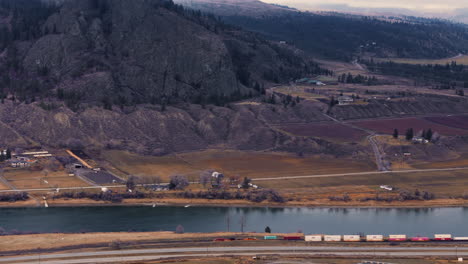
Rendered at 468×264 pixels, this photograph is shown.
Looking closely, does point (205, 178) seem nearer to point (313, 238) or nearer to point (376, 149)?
point (313, 238)

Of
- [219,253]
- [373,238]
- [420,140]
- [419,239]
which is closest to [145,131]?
[420,140]

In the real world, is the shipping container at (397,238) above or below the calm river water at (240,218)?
above

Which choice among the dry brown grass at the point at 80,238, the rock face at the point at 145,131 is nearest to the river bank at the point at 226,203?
the dry brown grass at the point at 80,238

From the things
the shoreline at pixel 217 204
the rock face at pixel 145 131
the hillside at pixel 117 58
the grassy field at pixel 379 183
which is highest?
the hillside at pixel 117 58

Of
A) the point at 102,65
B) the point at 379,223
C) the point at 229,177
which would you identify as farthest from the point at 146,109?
the point at 379,223

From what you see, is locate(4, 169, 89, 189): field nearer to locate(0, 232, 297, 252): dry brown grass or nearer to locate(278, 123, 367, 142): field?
locate(0, 232, 297, 252): dry brown grass

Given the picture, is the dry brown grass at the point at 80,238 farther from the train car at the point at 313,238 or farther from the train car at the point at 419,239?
the train car at the point at 419,239

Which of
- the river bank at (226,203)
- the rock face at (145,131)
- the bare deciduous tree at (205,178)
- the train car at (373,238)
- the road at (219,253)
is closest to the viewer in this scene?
the road at (219,253)
